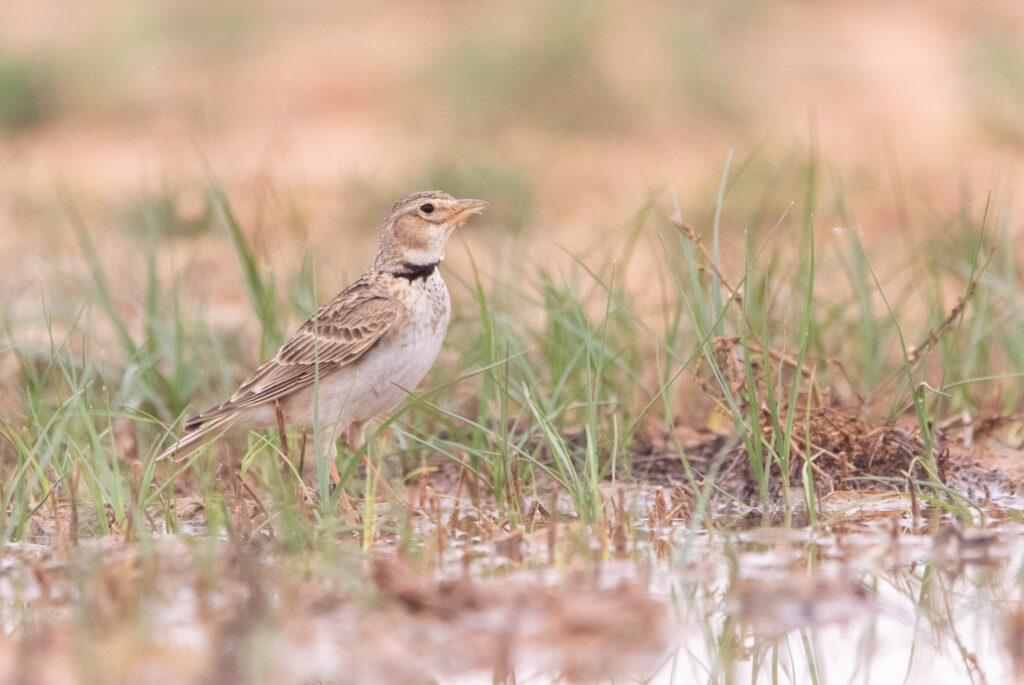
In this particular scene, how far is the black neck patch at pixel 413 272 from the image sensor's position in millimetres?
5570

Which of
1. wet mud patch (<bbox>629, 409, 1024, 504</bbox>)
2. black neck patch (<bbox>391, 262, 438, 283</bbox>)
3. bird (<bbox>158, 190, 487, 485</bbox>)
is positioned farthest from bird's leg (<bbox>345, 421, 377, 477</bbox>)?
wet mud patch (<bbox>629, 409, 1024, 504</bbox>)

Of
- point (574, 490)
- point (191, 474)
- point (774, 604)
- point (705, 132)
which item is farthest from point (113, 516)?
point (705, 132)

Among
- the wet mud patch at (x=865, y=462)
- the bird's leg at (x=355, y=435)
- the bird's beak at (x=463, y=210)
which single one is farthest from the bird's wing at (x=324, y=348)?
the wet mud patch at (x=865, y=462)

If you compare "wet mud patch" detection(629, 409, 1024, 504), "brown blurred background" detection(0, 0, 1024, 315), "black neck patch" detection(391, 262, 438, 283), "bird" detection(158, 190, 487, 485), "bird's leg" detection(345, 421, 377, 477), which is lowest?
"wet mud patch" detection(629, 409, 1024, 504)

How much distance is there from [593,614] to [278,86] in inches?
541

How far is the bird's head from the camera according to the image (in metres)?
5.61

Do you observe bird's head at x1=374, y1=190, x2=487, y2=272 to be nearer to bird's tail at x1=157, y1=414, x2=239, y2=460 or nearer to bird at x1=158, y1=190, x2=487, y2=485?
bird at x1=158, y1=190, x2=487, y2=485

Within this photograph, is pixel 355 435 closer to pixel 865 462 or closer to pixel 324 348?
pixel 324 348

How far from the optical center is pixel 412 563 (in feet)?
12.7

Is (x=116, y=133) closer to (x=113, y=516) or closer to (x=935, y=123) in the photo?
(x=935, y=123)

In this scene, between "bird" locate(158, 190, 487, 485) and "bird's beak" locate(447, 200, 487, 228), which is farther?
"bird's beak" locate(447, 200, 487, 228)

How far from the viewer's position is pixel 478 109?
556 inches

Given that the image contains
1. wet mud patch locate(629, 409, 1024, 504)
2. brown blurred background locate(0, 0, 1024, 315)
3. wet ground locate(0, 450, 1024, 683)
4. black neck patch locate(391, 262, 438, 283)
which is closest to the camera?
wet ground locate(0, 450, 1024, 683)

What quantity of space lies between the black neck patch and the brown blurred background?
233cm
